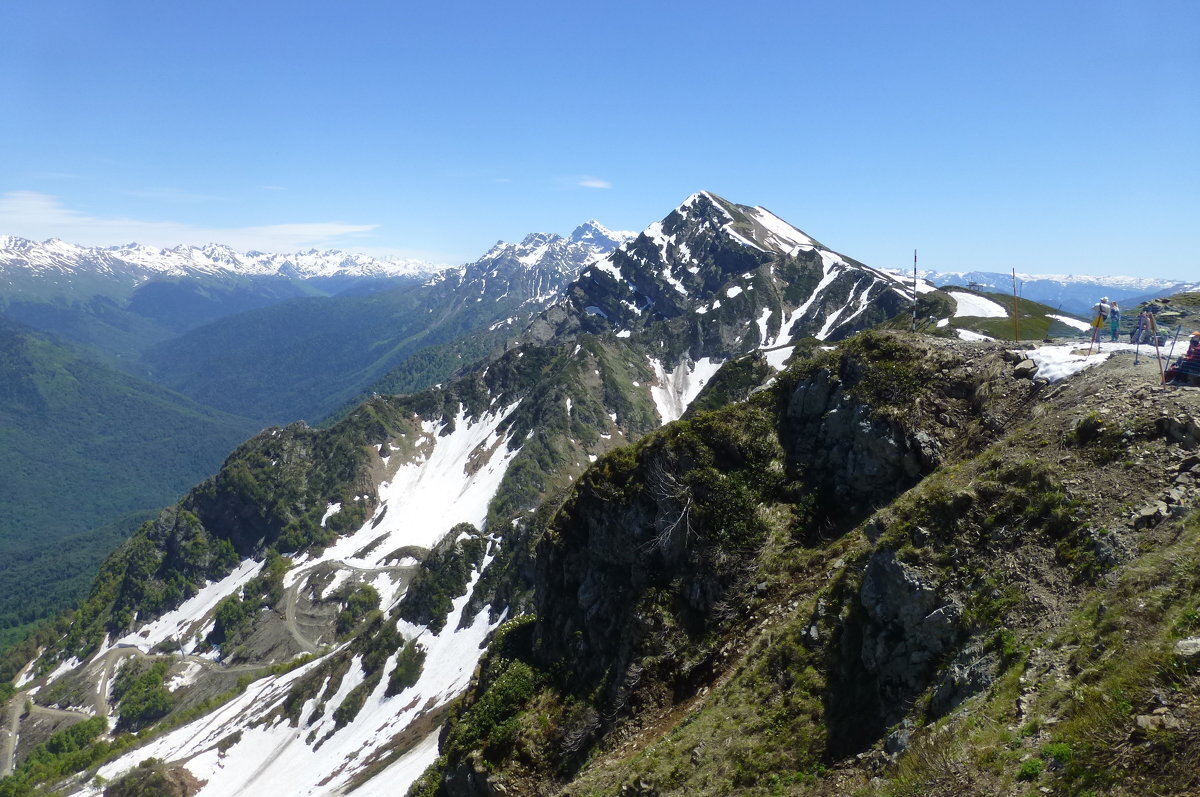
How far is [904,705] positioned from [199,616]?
192m

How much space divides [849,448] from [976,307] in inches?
4885

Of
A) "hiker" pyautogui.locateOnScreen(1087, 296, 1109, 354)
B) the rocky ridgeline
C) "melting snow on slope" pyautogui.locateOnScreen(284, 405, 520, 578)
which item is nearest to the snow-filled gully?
"melting snow on slope" pyautogui.locateOnScreen(284, 405, 520, 578)

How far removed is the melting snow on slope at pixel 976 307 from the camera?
12072 centimetres

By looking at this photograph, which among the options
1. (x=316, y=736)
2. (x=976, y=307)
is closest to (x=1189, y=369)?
(x=316, y=736)

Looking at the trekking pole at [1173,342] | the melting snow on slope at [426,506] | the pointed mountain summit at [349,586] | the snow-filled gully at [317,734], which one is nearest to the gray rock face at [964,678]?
the pointed mountain summit at [349,586]

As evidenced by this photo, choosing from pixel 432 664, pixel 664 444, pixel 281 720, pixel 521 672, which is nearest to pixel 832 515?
pixel 664 444

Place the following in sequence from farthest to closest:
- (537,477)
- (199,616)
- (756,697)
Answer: (537,477), (199,616), (756,697)

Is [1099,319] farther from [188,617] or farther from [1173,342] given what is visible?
[188,617]

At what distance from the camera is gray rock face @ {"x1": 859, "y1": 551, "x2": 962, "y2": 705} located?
16484 millimetres

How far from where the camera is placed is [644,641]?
88.3 feet

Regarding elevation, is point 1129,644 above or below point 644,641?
above

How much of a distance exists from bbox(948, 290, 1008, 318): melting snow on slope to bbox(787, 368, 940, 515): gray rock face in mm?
106545

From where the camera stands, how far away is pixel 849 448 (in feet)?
92.4

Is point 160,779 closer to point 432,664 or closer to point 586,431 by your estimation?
point 432,664
